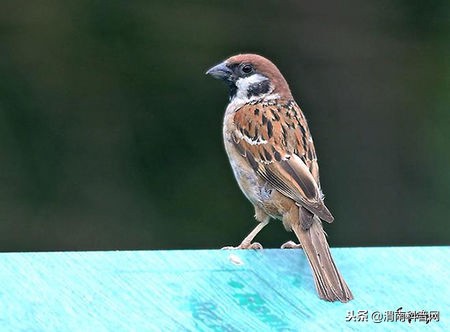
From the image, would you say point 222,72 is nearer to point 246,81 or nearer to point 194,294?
point 246,81

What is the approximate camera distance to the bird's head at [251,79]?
510cm

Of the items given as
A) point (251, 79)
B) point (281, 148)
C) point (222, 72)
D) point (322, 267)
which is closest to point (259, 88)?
point (251, 79)

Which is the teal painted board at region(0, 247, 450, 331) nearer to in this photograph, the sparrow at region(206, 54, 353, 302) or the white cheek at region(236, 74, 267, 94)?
the sparrow at region(206, 54, 353, 302)

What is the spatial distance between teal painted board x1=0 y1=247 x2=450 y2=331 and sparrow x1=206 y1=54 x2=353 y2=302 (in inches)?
3.3

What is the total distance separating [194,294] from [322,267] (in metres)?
0.39

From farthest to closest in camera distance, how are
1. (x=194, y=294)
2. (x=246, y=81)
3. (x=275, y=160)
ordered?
(x=246, y=81) → (x=275, y=160) → (x=194, y=294)

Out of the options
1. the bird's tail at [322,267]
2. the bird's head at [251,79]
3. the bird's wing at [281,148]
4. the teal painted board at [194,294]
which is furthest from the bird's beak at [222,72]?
the teal painted board at [194,294]

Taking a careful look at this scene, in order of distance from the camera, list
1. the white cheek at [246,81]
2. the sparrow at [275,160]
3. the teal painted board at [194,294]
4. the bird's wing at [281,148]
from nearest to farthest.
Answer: the teal painted board at [194,294]
the sparrow at [275,160]
the bird's wing at [281,148]
the white cheek at [246,81]

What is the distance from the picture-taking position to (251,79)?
5113mm

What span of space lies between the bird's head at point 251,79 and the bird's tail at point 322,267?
0.87 meters

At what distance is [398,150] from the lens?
739cm

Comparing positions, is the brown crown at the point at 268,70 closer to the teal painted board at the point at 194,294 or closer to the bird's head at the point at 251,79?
the bird's head at the point at 251,79

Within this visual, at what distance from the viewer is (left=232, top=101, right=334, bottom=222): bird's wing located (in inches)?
176

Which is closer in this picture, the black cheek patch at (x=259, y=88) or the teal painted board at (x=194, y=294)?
the teal painted board at (x=194, y=294)
